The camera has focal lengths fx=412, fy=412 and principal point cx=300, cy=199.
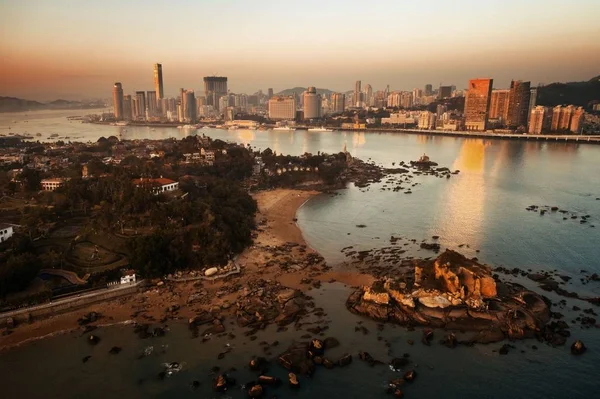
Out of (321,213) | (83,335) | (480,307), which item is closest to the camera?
(83,335)

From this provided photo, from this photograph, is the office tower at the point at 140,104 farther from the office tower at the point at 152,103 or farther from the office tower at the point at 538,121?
the office tower at the point at 538,121

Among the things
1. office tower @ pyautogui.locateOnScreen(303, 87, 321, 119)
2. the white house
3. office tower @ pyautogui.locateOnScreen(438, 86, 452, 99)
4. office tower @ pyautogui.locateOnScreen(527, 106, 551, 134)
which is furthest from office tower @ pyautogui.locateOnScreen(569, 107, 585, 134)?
the white house

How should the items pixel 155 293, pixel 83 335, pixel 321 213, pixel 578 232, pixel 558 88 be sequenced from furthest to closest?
pixel 558 88
pixel 321 213
pixel 578 232
pixel 155 293
pixel 83 335

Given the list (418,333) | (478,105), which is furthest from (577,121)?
(418,333)

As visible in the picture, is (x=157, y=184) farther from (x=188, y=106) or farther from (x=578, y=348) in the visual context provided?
(x=188, y=106)

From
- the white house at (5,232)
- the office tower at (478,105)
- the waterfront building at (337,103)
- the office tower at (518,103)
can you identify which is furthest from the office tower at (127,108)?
the white house at (5,232)

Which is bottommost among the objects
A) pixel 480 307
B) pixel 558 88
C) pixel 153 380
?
pixel 153 380

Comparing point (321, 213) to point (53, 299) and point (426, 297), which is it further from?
point (53, 299)

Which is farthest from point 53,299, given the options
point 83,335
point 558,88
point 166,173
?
point 558,88
